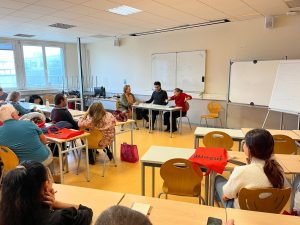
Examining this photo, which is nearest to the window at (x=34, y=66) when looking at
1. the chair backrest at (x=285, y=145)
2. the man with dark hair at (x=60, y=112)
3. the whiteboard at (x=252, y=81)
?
the man with dark hair at (x=60, y=112)

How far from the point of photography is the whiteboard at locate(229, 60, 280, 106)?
533cm

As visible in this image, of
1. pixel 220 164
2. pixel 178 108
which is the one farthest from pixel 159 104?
pixel 220 164

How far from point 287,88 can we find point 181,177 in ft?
12.6

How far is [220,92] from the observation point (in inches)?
254

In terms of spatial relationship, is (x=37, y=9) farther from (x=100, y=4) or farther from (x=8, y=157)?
(x=8, y=157)

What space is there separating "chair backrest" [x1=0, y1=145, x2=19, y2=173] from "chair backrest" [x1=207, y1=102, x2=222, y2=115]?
198 inches

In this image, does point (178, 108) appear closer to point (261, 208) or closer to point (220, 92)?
point (220, 92)

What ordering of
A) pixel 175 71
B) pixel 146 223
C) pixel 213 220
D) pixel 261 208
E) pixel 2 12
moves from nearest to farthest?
pixel 146 223 → pixel 213 220 → pixel 261 208 → pixel 2 12 → pixel 175 71

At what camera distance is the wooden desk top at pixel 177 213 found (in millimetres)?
1363

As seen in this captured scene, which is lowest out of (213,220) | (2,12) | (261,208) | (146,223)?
(261,208)

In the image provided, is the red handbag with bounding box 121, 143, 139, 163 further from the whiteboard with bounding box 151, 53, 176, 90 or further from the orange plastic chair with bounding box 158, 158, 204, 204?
the whiteboard with bounding box 151, 53, 176, 90

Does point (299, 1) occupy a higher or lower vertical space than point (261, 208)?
higher

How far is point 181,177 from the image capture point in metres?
2.18

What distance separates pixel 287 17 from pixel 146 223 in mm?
5962
